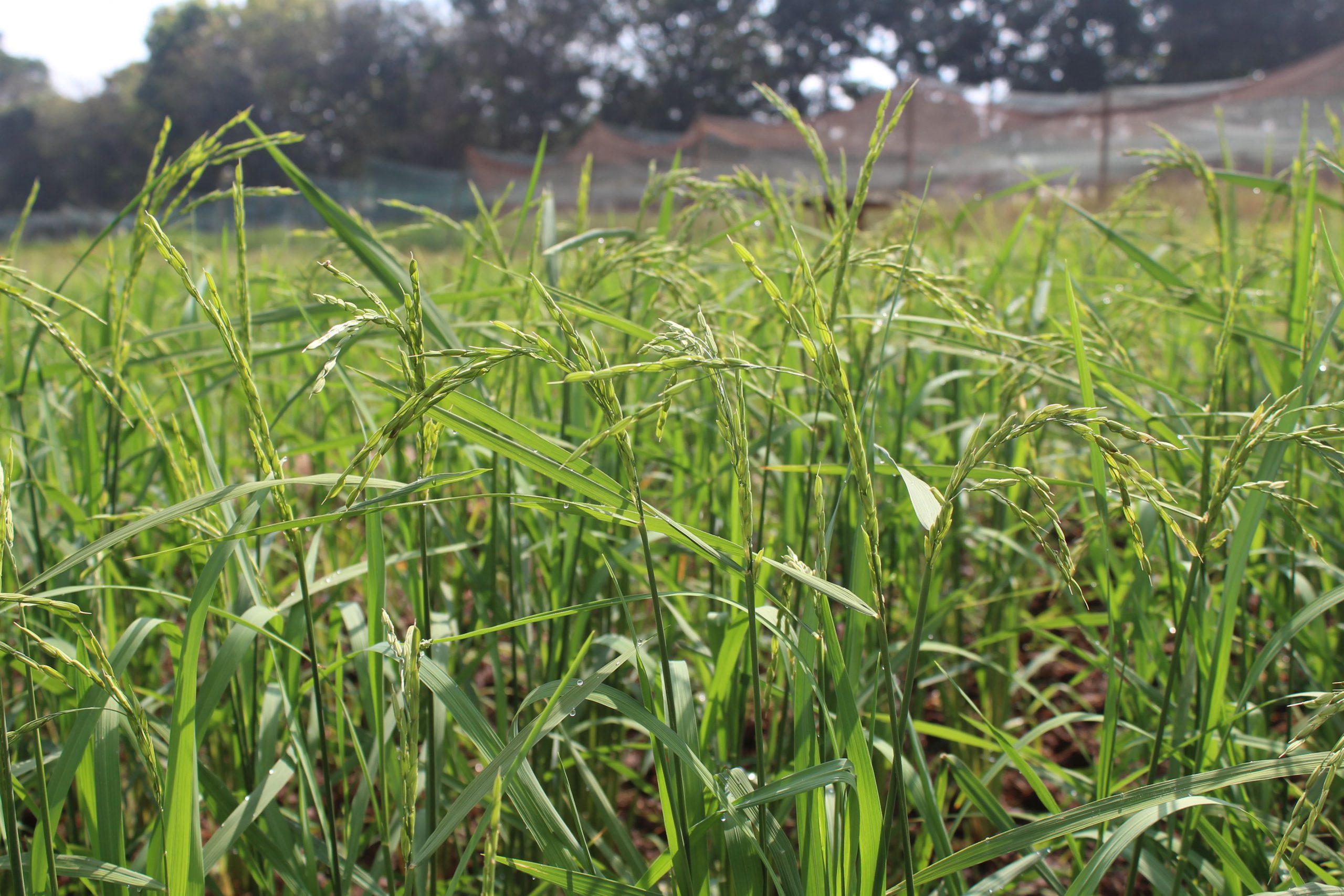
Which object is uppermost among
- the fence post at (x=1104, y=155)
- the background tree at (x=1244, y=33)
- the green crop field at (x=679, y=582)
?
the background tree at (x=1244, y=33)

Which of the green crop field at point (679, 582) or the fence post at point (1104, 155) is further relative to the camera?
the fence post at point (1104, 155)

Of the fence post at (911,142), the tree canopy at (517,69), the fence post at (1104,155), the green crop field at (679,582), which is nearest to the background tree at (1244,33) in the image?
the tree canopy at (517,69)

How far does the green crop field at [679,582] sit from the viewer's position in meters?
0.55

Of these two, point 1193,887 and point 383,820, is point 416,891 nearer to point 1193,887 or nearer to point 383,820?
point 383,820

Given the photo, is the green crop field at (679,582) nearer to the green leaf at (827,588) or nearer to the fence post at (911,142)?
the green leaf at (827,588)

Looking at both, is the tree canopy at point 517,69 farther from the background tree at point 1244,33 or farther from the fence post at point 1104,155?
the fence post at point 1104,155

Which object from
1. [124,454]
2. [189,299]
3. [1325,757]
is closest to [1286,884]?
[1325,757]

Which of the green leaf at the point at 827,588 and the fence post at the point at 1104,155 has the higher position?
the fence post at the point at 1104,155

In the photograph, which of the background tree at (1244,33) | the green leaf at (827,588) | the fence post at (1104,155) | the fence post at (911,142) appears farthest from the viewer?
the background tree at (1244,33)

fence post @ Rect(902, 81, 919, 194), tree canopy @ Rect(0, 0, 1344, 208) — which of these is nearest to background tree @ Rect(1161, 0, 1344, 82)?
tree canopy @ Rect(0, 0, 1344, 208)

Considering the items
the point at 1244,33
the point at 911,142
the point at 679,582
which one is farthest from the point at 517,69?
the point at 679,582

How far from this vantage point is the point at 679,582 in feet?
3.84

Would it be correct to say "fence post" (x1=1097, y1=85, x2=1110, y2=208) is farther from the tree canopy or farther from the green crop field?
the tree canopy

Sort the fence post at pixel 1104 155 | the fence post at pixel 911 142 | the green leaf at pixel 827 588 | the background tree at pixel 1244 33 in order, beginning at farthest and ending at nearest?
the background tree at pixel 1244 33 < the fence post at pixel 911 142 < the fence post at pixel 1104 155 < the green leaf at pixel 827 588
